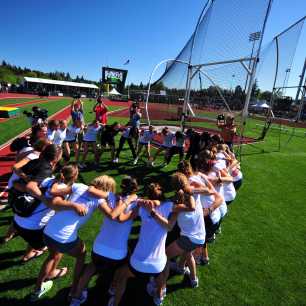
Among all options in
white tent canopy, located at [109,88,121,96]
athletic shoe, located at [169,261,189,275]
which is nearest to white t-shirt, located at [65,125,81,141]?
athletic shoe, located at [169,261,189,275]

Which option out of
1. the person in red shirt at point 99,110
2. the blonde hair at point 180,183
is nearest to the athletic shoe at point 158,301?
the blonde hair at point 180,183

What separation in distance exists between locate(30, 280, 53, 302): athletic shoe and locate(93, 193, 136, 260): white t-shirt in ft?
3.75

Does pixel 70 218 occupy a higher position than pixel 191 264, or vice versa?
pixel 70 218

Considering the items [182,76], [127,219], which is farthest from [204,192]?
[182,76]

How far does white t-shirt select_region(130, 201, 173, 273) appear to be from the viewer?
3.03 meters

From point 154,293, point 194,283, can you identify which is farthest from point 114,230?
point 194,283

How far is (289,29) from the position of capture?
48.8 ft

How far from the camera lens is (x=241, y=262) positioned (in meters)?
4.88

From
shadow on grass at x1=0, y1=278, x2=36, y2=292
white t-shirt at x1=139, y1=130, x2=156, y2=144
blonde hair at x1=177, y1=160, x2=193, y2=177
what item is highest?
blonde hair at x1=177, y1=160, x2=193, y2=177

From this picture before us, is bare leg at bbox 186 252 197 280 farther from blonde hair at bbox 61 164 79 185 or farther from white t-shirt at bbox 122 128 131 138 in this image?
white t-shirt at bbox 122 128 131 138

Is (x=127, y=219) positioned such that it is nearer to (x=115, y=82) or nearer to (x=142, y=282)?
(x=142, y=282)

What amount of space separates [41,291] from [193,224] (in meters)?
2.18

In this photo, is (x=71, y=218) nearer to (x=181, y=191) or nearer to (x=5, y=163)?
(x=181, y=191)

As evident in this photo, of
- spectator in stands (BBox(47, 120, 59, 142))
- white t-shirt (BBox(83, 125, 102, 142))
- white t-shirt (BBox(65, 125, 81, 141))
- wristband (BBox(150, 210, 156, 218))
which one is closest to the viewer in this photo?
wristband (BBox(150, 210, 156, 218))
